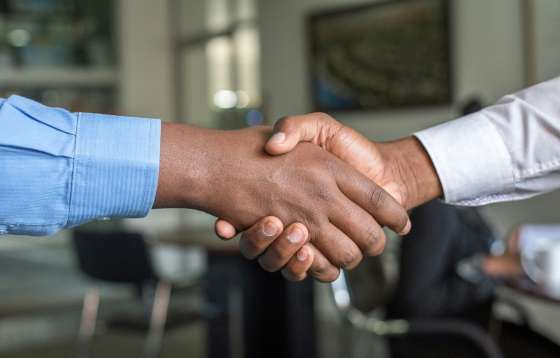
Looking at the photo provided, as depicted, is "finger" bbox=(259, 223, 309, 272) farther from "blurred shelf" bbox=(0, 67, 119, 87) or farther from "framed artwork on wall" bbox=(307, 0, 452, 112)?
"blurred shelf" bbox=(0, 67, 119, 87)

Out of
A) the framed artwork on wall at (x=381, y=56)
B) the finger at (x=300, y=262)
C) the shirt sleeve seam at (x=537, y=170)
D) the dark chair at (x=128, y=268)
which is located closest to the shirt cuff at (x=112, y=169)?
the finger at (x=300, y=262)

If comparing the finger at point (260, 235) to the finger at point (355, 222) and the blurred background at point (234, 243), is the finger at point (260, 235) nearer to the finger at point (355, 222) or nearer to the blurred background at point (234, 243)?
the finger at point (355, 222)

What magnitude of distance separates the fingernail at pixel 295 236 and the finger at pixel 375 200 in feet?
0.42

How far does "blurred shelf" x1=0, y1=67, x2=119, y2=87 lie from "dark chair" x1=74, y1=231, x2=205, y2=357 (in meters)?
3.34

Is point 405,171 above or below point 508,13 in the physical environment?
below

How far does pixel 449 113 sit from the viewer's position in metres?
5.20

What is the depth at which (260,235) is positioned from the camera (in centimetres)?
159

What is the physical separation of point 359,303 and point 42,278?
4.42 metres

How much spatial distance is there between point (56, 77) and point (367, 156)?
6003 mm

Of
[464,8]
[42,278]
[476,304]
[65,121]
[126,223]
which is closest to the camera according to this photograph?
[65,121]

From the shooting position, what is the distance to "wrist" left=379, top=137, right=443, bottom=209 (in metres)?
1.67

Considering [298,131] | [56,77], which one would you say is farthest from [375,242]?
[56,77]

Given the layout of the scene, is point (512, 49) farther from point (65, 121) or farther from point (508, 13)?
point (65, 121)

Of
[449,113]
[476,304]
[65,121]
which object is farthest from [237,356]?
[65,121]
